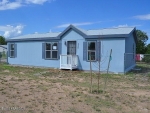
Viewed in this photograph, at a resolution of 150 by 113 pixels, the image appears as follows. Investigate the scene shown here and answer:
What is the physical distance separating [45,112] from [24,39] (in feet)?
42.1

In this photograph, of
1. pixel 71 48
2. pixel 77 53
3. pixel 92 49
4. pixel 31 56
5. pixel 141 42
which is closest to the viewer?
pixel 92 49

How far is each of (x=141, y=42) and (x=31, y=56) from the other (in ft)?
73.3

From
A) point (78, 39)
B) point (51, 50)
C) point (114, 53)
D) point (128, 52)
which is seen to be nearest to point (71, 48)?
point (78, 39)

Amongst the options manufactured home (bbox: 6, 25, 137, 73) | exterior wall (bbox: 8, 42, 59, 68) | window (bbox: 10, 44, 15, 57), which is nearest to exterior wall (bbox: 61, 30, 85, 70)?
manufactured home (bbox: 6, 25, 137, 73)

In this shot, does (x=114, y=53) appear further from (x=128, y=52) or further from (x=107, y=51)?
(x=128, y=52)

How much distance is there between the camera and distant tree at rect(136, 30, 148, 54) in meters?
31.2

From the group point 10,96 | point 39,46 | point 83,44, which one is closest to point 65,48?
point 83,44

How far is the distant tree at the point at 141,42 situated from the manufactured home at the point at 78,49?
56.9 ft

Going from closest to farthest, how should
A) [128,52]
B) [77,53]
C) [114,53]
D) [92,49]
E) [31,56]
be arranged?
1. [114,53]
2. [92,49]
3. [77,53]
4. [128,52]
5. [31,56]

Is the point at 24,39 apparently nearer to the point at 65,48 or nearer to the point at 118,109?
the point at 65,48

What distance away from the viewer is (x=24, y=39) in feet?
54.5

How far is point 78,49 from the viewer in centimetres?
1391

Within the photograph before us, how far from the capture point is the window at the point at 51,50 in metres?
15.0

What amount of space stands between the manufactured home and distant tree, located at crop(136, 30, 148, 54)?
17.4 m
